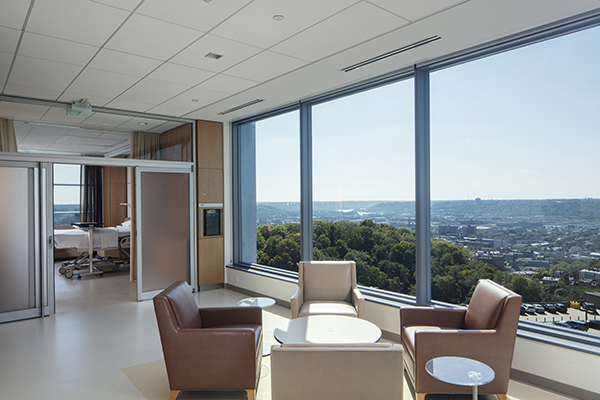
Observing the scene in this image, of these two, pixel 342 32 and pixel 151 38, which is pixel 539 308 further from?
pixel 151 38

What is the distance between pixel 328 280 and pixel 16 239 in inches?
171

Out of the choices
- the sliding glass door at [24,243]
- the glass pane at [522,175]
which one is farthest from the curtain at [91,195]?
the glass pane at [522,175]

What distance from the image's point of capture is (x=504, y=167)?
3611 millimetres

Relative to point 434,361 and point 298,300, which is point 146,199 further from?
point 434,361

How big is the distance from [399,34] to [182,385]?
3.35 m

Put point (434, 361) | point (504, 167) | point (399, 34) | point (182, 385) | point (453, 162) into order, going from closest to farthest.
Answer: point (434, 361) → point (182, 385) → point (399, 34) → point (504, 167) → point (453, 162)

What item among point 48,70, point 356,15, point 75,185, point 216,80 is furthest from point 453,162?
point 75,185

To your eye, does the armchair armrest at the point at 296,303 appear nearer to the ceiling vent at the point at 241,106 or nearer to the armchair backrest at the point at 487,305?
the armchair backrest at the point at 487,305

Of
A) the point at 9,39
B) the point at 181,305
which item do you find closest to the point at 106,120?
the point at 9,39

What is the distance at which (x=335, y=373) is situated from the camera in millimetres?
1984

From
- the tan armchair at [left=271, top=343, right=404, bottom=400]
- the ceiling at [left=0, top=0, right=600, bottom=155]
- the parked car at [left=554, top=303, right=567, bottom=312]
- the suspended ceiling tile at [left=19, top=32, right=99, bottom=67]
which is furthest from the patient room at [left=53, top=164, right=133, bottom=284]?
the parked car at [left=554, top=303, right=567, bottom=312]

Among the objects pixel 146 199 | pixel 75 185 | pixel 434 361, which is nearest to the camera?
pixel 434 361

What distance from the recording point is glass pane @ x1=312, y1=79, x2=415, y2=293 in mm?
4426

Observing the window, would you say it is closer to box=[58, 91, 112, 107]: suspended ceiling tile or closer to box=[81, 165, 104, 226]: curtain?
box=[81, 165, 104, 226]: curtain
